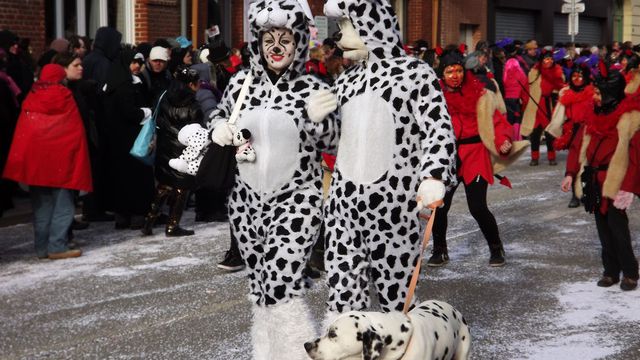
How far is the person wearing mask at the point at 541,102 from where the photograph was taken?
679 inches

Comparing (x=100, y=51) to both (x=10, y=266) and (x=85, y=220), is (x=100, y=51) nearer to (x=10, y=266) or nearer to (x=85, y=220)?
(x=85, y=220)

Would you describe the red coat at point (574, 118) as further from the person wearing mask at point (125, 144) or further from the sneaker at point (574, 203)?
the person wearing mask at point (125, 144)

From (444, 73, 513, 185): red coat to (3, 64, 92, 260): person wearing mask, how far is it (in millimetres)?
3475

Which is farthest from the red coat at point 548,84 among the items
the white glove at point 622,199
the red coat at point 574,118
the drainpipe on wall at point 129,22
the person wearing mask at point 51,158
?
the person wearing mask at point 51,158

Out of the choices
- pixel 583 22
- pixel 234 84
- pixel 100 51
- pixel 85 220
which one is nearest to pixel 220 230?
pixel 85 220

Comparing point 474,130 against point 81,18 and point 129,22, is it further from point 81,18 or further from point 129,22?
point 129,22

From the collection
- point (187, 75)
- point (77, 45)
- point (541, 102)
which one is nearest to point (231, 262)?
point (187, 75)

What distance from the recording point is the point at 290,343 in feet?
17.3

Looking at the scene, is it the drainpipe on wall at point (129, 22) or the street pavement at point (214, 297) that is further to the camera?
the drainpipe on wall at point (129, 22)

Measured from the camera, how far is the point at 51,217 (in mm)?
9688

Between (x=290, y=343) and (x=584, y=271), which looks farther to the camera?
(x=584, y=271)

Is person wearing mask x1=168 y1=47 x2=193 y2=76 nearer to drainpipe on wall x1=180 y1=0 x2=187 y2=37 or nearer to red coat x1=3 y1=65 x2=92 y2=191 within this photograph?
red coat x1=3 y1=65 x2=92 y2=191

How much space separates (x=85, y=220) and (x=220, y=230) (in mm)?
1693

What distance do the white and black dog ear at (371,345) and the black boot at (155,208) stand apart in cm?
679
